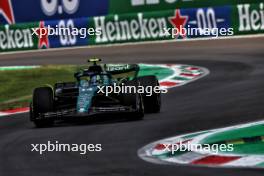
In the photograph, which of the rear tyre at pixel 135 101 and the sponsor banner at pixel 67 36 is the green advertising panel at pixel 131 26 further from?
the rear tyre at pixel 135 101

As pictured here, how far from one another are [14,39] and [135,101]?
1633 centimetres

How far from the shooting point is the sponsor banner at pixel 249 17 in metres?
26.6

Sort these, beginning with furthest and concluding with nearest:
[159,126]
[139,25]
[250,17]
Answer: [139,25], [250,17], [159,126]

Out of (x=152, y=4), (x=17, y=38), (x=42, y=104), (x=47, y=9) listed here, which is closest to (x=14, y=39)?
(x=17, y=38)

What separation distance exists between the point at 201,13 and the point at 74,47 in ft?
14.4

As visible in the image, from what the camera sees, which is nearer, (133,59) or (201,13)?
(133,59)

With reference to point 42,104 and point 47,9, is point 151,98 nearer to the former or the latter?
point 42,104

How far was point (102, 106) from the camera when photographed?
1397 centimetres

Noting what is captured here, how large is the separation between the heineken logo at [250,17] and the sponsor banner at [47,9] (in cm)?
446

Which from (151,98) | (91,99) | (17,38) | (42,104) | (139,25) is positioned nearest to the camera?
(91,99)

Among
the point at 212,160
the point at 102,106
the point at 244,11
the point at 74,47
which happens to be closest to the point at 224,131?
the point at 212,160

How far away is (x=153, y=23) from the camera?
1085 inches

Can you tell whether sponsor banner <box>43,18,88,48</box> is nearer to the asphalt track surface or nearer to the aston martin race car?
the asphalt track surface

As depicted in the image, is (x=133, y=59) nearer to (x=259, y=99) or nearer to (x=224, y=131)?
(x=259, y=99)
